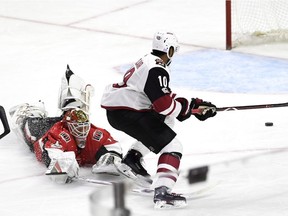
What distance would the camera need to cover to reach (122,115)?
14.1ft

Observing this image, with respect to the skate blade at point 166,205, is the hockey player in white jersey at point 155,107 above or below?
above

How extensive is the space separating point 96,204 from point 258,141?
114 inches

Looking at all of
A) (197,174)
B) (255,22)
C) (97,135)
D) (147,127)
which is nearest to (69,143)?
(97,135)

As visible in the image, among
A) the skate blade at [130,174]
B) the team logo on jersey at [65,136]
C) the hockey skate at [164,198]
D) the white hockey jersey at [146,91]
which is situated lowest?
the skate blade at [130,174]

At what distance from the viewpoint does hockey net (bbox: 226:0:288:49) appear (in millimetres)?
7383

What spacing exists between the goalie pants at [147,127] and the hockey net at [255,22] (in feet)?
10.1

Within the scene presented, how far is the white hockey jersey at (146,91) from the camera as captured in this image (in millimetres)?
4102

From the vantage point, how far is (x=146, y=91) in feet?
13.6

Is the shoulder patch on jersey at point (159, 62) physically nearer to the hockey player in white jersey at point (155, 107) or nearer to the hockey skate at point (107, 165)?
the hockey player in white jersey at point (155, 107)

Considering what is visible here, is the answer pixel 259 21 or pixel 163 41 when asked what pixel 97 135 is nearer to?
pixel 163 41

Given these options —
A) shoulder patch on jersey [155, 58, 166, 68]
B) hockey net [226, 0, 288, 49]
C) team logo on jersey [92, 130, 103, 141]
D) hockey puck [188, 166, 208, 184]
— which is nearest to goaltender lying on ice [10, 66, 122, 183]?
team logo on jersey [92, 130, 103, 141]

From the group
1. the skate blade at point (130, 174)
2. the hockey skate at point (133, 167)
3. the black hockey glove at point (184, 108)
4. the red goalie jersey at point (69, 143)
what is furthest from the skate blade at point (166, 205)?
the red goalie jersey at point (69, 143)

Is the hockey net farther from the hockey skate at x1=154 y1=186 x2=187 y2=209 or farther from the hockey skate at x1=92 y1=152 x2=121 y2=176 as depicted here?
the hockey skate at x1=154 y1=186 x2=187 y2=209

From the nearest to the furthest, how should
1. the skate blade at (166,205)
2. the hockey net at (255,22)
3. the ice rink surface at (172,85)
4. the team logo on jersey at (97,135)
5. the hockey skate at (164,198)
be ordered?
1. the ice rink surface at (172,85)
2. the skate blade at (166,205)
3. the hockey skate at (164,198)
4. the team logo on jersey at (97,135)
5. the hockey net at (255,22)
